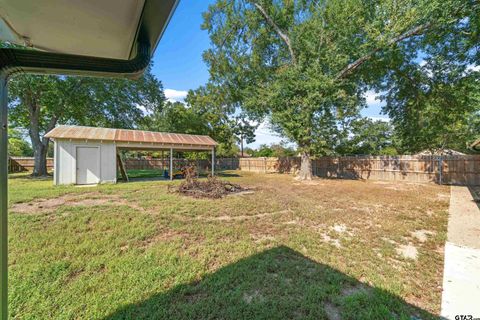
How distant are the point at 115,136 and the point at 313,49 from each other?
1188cm

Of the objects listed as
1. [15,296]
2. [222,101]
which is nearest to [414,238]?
[15,296]

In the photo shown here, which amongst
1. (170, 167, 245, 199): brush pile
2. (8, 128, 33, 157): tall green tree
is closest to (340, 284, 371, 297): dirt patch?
(170, 167, 245, 199): brush pile

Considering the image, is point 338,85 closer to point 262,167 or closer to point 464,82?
point 464,82

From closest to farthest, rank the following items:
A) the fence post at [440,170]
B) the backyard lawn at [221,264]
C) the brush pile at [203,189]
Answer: the backyard lawn at [221,264] < the brush pile at [203,189] < the fence post at [440,170]

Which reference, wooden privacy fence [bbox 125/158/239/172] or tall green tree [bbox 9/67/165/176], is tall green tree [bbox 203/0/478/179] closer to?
tall green tree [bbox 9/67/165/176]

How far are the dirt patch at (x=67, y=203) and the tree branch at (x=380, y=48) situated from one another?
1276cm

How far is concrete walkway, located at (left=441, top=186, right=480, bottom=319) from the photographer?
2160 millimetres

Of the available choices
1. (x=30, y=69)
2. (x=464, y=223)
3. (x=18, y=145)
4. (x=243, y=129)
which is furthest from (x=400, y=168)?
(x=18, y=145)

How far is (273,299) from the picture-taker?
2223 mm

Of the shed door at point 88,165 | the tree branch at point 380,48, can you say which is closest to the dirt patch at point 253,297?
→ the shed door at point 88,165

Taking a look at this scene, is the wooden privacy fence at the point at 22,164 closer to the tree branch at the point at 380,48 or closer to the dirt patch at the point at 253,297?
the dirt patch at the point at 253,297

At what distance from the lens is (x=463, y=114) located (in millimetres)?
12039

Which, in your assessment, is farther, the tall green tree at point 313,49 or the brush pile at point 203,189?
the tall green tree at point 313,49

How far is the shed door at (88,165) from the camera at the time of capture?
10180mm
